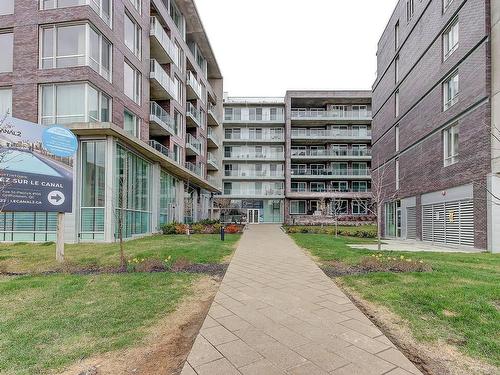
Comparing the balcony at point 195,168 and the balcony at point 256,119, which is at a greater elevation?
the balcony at point 256,119

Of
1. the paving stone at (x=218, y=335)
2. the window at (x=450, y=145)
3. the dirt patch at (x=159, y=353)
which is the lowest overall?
the dirt patch at (x=159, y=353)

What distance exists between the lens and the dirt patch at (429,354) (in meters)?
3.51

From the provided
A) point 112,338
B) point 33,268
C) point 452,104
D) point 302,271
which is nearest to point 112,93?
point 33,268

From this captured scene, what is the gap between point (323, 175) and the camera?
51.3 metres

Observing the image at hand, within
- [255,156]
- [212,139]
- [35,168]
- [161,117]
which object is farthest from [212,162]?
[35,168]

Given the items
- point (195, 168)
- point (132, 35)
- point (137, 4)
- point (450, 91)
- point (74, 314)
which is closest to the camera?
point (74, 314)

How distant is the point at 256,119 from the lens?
182ft

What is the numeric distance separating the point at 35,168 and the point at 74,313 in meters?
6.54

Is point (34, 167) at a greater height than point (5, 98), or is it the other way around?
point (5, 98)

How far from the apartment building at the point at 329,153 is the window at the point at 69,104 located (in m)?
36.9

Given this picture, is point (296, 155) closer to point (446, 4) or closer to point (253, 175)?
point (253, 175)

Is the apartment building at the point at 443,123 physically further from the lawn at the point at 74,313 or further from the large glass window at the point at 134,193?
the large glass window at the point at 134,193

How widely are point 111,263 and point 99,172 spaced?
8494 mm

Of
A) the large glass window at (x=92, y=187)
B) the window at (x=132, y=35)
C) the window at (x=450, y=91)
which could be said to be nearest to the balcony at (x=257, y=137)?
the window at (x=132, y=35)
